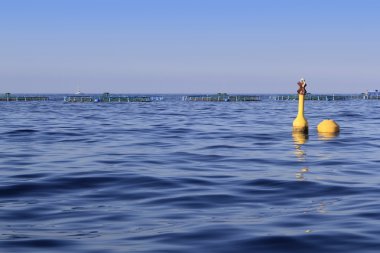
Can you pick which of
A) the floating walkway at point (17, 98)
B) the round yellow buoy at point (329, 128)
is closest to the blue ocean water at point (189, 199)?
the round yellow buoy at point (329, 128)

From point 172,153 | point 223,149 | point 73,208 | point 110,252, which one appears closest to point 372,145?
point 223,149

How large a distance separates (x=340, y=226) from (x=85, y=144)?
17221 mm

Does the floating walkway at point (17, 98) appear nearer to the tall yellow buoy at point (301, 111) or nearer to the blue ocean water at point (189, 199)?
the tall yellow buoy at point (301, 111)

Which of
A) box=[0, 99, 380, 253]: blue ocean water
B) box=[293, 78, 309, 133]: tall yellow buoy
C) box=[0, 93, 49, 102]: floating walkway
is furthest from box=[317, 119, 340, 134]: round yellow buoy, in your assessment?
box=[0, 93, 49, 102]: floating walkway

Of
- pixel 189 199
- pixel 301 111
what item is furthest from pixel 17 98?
pixel 189 199

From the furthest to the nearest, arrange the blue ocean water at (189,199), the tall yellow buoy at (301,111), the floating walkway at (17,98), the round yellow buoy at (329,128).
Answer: the floating walkway at (17,98), the round yellow buoy at (329,128), the tall yellow buoy at (301,111), the blue ocean water at (189,199)

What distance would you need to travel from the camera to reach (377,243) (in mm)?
7910

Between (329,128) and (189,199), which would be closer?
(189,199)

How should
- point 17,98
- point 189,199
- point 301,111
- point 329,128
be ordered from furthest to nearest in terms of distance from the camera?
point 17,98 → point 329,128 → point 301,111 → point 189,199

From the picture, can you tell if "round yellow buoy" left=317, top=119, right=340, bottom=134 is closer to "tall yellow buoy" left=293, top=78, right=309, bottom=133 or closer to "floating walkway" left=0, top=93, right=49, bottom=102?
"tall yellow buoy" left=293, top=78, right=309, bottom=133

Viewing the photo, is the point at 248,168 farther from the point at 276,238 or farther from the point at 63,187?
the point at 276,238

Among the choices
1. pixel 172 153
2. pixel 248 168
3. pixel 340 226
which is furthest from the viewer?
pixel 172 153

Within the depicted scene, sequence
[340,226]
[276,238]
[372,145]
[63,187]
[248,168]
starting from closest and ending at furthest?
[276,238], [340,226], [63,187], [248,168], [372,145]

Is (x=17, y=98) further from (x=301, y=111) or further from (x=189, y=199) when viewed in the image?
(x=189, y=199)
